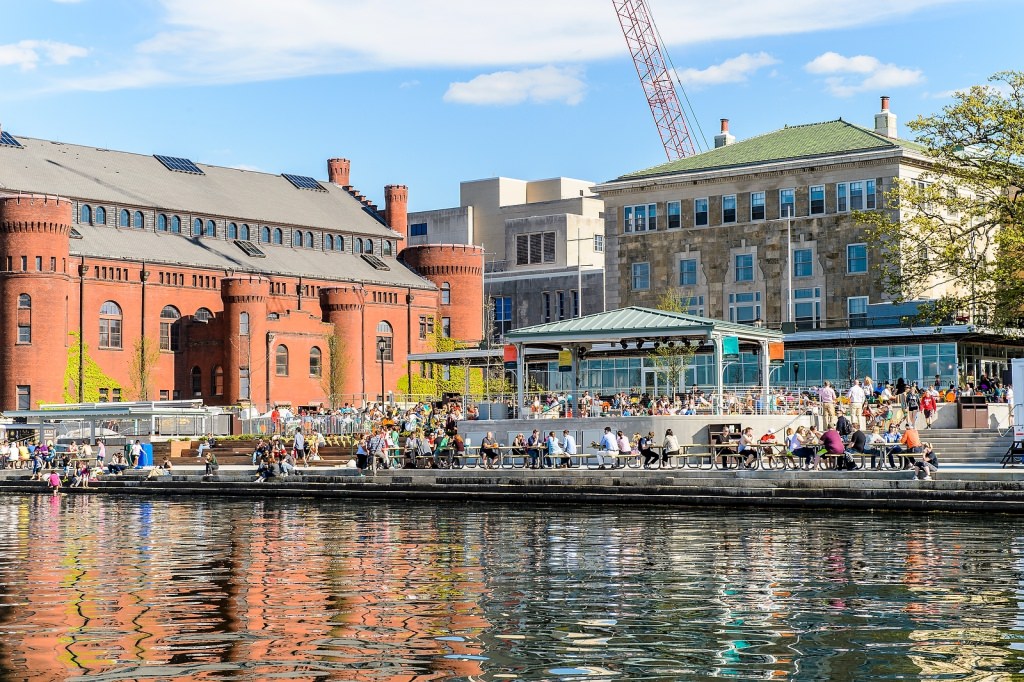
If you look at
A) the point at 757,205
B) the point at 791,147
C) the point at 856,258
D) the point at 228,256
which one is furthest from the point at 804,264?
the point at 228,256

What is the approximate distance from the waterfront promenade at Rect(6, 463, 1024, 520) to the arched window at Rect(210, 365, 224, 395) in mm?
41815

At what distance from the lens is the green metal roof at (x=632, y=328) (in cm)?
4169

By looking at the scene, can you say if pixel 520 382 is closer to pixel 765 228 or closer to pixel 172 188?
pixel 765 228

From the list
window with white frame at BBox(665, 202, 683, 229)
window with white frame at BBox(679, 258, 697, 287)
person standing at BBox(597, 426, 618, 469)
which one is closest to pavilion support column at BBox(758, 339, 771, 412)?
person standing at BBox(597, 426, 618, 469)

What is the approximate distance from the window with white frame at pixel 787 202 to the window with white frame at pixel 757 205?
3.11 ft

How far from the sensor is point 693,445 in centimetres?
3772

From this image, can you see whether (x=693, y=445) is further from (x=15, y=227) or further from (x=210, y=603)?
(x=15, y=227)

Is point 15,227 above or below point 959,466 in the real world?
above

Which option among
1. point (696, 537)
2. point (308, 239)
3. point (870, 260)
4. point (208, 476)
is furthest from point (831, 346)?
point (308, 239)

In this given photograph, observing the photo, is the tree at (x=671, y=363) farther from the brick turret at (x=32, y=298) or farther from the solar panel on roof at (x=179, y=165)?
the solar panel on roof at (x=179, y=165)

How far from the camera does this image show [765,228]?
72688mm

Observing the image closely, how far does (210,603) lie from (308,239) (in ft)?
286

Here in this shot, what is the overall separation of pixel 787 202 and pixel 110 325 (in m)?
40.8

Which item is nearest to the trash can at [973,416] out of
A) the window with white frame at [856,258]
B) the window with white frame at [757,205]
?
the window with white frame at [856,258]
